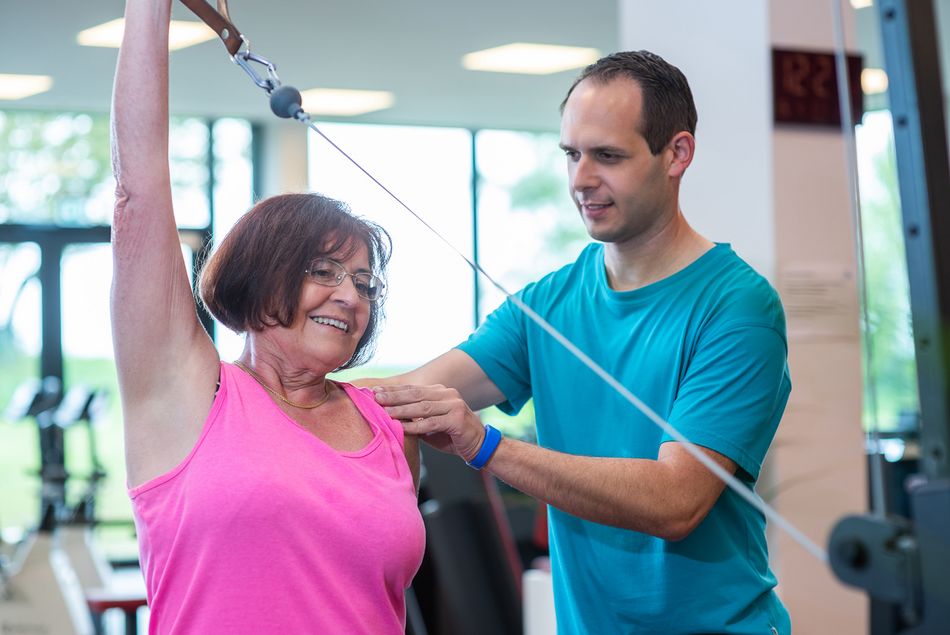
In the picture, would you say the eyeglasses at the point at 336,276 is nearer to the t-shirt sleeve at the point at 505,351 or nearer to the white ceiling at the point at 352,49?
the t-shirt sleeve at the point at 505,351

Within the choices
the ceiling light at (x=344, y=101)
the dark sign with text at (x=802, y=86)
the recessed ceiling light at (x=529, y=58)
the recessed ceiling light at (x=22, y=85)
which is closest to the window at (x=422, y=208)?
the ceiling light at (x=344, y=101)

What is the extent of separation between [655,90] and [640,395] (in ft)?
1.54

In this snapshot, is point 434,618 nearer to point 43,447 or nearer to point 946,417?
point 946,417

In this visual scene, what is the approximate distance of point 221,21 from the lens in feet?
5.00

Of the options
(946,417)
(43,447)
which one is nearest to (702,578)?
(946,417)

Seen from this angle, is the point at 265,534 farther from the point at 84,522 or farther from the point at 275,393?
the point at 84,522

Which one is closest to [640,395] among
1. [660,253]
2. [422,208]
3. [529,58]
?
[660,253]

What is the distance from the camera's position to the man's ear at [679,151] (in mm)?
1822

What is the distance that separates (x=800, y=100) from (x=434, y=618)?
5.33 feet

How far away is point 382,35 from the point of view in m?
5.85

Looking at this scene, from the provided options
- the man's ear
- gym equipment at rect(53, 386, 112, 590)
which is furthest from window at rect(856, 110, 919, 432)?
gym equipment at rect(53, 386, 112, 590)

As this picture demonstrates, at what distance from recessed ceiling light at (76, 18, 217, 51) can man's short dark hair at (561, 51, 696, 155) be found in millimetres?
4042

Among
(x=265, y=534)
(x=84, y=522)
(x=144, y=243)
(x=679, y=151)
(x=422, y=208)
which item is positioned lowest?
(x=84, y=522)

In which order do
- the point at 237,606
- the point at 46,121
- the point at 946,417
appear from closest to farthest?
the point at 946,417, the point at 237,606, the point at 46,121
